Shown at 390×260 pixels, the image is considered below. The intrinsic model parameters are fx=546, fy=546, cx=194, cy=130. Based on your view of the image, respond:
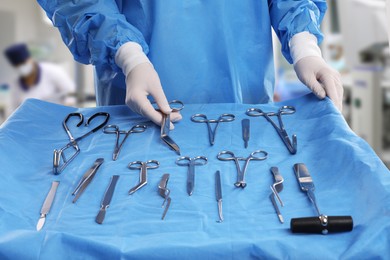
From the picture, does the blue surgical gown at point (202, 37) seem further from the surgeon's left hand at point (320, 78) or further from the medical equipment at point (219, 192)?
the medical equipment at point (219, 192)

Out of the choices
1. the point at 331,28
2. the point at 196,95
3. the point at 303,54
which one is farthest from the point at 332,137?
the point at 331,28

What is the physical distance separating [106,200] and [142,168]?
0.33 ft

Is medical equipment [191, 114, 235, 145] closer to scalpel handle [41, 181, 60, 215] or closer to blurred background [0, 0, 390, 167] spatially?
scalpel handle [41, 181, 60, 215]

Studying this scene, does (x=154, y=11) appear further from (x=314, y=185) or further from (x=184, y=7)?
(x=314, y=185)

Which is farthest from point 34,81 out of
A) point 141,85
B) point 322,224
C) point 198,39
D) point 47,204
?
point 322,224

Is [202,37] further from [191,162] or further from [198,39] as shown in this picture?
[191,162]

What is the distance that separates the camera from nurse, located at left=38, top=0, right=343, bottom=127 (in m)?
1.15

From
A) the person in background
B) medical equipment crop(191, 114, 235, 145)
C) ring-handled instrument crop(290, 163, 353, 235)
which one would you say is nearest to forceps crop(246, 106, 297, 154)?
medical equipment crop(191, 114, 235, 145)

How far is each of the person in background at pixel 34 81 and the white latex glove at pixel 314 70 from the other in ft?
9.43

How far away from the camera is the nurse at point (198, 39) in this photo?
115 cm

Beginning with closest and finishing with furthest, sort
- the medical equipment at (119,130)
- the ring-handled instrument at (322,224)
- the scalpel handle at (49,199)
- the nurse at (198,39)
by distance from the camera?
the ring-handled instrument at (322,224) → the scalpel handle at (49,199) → the medical equipment at (119,130) → the nurse at (198,39)

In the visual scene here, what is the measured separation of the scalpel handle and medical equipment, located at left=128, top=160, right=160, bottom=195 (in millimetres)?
116

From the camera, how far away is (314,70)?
1.11 metres

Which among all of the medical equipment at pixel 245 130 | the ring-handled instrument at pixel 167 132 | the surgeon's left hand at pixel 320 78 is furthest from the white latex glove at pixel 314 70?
the ring-handled instrument at pixel 167 132
